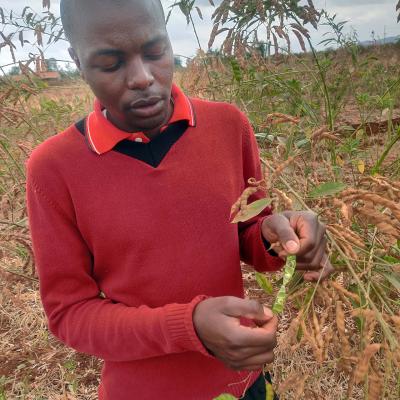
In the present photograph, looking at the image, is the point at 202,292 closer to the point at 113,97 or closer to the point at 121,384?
the point at 121,384

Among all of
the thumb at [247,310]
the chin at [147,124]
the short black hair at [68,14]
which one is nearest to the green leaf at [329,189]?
the thumb at [247,310]

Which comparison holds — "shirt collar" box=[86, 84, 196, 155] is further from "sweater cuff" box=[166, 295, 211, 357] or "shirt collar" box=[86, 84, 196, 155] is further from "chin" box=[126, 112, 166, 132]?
"sweater cuff" box=[166, 295, 211, 357]

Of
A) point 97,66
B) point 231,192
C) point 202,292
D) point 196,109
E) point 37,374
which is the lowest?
point 37,374

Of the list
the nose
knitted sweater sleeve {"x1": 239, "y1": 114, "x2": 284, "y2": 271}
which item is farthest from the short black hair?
knitted sweater sleeve {"x1": 239, "y1": 114, "x2": 284, "y2": 271}

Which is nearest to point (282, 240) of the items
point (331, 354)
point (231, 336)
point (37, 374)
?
point (231, 336)

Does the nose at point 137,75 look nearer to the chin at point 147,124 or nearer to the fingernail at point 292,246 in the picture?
the chin at point 147,124

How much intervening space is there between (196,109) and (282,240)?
0.37m

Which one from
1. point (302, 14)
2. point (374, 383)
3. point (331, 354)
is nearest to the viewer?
point (374, 383)

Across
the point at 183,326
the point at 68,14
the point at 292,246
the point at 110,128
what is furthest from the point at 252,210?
the point at 68,14

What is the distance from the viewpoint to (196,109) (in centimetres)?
91

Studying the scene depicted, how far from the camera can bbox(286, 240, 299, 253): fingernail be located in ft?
2.06

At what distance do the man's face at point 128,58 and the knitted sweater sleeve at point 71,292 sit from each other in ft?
0.58

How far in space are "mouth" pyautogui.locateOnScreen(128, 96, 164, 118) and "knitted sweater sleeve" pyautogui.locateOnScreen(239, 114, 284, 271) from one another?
0.75 ft

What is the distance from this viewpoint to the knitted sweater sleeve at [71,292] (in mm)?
740
